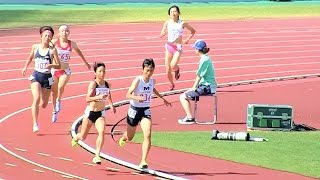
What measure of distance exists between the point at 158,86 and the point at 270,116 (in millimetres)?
7314

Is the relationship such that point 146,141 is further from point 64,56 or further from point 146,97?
point 64,56

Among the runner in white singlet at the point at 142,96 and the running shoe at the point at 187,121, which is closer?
the runner in white singlet at the point at 142,96

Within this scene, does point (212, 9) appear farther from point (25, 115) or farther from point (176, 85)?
point (25, 115)

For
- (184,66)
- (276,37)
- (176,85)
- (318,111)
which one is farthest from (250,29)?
(318,111)

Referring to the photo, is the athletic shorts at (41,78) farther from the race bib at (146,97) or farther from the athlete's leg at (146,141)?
the athlete's leg at (146,141)

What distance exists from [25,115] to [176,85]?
6377 mm

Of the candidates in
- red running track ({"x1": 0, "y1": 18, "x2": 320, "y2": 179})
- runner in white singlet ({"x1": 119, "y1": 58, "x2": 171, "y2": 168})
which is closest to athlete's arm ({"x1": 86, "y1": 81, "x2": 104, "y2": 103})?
runner in white singlet ({"x1": 119, "y1": 58, "x2": 171, "y2": 168})

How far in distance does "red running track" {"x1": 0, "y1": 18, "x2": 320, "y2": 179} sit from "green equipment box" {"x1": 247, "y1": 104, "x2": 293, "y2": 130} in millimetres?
614

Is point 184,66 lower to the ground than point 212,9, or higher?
lower

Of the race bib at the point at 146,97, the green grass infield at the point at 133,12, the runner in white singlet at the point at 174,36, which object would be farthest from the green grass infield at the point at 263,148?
the green grass infield at the point at 133,12

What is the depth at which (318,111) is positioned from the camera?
861 inches

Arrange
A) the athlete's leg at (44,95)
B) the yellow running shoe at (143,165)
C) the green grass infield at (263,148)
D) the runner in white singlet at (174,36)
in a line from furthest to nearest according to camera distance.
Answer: the runner in white singlet at (174,36) → the athlete's leg at (44,95) → the green grass infield at (263,148) → the yellow running shoe at (143,165)

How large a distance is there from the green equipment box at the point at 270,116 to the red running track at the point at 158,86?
24.2 inches

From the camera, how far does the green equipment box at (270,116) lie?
753 inches
